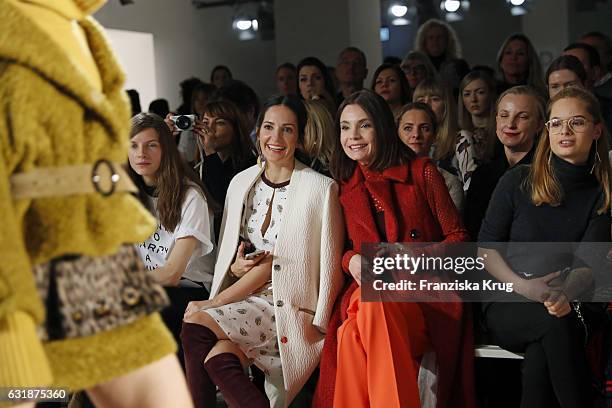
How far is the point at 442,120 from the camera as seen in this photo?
159 inches

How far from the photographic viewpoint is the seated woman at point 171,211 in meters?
3.36

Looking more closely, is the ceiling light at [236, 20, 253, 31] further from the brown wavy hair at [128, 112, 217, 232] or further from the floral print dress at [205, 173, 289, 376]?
the floral print dress at [205, 173, 289, 376]

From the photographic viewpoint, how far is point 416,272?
303cm

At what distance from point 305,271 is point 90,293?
1.95 m

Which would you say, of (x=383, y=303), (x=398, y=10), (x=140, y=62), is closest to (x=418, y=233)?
(x=383, y=303)

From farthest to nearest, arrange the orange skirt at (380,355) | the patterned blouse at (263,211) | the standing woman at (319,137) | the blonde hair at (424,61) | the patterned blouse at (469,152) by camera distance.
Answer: the blonde hair at (424,61) < the patterned blouse at (469,152) < the standing woman at (319,137) < the patterned blouse at (263,211) < the orange skirt at (380,355)

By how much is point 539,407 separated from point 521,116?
1.10m

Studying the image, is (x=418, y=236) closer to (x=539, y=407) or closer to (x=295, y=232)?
(x=295, y=232)

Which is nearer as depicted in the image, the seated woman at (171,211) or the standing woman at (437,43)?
the seated woman at (171,211)

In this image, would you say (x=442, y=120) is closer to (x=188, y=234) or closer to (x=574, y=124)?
(x=574, y=124)

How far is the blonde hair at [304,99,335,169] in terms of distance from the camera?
3599 mm

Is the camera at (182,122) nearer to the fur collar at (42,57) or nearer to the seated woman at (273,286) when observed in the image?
the seated woman at (273,286)

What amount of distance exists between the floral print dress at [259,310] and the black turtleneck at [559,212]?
31.2 inches

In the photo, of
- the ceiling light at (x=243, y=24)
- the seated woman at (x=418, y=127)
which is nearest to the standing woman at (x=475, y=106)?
the seated woman at (x=418, y=127)
